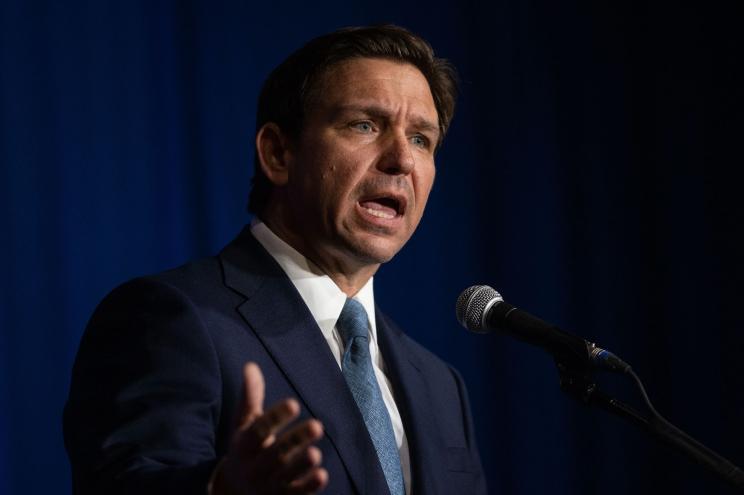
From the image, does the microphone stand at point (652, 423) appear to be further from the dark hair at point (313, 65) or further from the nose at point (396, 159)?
the dark hair at point (313, 65)

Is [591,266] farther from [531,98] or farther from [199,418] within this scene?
[199,418]

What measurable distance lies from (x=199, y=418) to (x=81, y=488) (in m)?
0.21

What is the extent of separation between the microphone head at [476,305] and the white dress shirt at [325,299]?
29 cm

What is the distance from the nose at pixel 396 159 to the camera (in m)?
1.90

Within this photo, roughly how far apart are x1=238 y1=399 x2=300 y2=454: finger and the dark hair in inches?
43.6

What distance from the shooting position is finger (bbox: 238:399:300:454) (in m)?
0.99

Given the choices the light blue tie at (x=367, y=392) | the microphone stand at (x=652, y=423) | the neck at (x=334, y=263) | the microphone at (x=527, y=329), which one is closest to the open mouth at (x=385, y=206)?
the neck at (x=334, y=263)

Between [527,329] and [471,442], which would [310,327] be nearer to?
[527,329]

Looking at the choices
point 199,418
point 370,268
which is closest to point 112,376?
point 199,418

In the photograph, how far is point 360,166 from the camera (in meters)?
1.88

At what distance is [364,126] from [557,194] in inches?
57.1

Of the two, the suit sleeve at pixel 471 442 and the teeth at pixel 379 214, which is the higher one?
the teeth at pixel 379 214

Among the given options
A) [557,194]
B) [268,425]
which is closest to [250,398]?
[268,425]

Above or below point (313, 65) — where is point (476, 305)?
below
